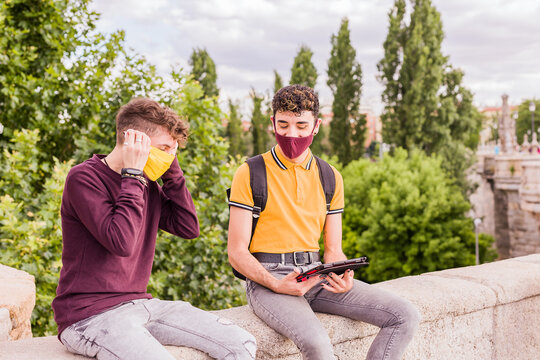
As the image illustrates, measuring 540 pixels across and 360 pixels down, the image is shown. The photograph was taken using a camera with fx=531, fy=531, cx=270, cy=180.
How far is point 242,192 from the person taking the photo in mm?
2490

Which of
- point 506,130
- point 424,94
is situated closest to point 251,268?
point 424,94

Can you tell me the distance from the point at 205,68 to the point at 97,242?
104 feet

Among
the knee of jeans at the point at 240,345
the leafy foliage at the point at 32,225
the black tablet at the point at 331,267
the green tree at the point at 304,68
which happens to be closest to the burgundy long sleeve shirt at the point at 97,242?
the knee of jeans at the point at 240,345

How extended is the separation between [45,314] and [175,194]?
3.13 meters

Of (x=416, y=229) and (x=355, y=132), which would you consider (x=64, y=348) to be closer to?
(x=416, y=229)

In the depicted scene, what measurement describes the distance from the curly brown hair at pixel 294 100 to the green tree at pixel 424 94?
2532cm

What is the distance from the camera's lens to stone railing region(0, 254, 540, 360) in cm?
229

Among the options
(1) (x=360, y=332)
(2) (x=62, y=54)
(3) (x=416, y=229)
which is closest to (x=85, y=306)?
(1) (x=360, y=332)

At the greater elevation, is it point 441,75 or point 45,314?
point 441,75

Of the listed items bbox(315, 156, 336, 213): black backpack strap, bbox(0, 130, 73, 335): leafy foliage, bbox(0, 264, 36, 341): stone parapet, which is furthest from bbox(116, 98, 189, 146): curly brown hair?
bbox(0, 130, 73, 335): leafy foliage

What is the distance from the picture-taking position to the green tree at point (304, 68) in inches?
1264

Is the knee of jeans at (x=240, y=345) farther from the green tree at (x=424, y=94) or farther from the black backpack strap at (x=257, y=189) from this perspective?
A: the green tree at (x=424, y=94)

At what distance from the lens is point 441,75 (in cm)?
2730

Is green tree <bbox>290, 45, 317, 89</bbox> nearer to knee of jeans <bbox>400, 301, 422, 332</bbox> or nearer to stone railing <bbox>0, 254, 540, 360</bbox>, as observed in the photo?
stone railing <bbox>0, 254, 540, 360</bbox>
